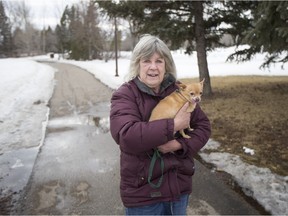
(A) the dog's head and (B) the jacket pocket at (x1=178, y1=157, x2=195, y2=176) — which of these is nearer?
(B) the jacket pocket at (x1=178, y1=157, x2=195, y2=176)

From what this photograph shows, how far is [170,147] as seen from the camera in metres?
2.24

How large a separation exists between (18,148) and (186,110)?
558cm

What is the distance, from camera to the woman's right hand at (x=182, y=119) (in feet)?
7.26

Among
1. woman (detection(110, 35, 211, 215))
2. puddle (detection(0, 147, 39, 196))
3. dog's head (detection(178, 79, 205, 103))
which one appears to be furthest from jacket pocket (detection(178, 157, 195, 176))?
puddle (detection(0, 147, 39, 196))

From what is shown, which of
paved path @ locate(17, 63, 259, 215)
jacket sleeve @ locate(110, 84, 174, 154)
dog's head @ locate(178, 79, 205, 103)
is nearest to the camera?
jacket sleeve @ locate(110, 84, 174, 154)

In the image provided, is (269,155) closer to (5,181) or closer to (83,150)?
(83,150)

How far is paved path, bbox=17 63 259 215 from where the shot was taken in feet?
14.0

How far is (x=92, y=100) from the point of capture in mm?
13477

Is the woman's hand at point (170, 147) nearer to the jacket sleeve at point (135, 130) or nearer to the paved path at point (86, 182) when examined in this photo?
the jacket sleeve at point (135, 130)

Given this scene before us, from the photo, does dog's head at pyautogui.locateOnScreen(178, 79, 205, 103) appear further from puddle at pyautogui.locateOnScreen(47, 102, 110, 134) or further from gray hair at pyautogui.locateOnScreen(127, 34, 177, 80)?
puddle at pyautogui.locateOnScreen(47, 102, 110, 134)

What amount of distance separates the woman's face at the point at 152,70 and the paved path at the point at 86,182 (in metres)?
2.40

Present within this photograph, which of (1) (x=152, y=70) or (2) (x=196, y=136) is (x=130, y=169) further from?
(1) (x=152, y=70)

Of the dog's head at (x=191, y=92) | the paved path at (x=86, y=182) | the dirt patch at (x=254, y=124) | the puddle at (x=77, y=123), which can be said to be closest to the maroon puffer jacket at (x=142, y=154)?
the dog's head at (x=191, y=92)

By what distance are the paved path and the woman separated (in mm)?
1950
